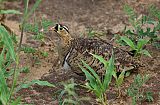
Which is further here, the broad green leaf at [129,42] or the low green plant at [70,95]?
the broad green leaf at [129,42]

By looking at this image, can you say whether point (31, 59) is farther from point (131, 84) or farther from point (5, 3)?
point (5, 3)

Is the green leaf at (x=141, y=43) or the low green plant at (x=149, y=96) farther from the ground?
the green leaf at (x=141, y=43)

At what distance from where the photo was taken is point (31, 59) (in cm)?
597

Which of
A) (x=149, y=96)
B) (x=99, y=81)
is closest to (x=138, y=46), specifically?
(x=149, y=96)

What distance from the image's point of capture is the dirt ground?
17.1 ft

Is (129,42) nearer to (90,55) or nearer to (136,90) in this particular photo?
(90,55)

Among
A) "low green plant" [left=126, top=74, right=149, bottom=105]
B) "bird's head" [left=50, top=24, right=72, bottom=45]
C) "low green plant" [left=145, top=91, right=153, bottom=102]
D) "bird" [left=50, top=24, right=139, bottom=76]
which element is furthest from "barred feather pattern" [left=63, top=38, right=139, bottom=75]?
"low green plant" [left=145, top=91, right=153, bottom=102]

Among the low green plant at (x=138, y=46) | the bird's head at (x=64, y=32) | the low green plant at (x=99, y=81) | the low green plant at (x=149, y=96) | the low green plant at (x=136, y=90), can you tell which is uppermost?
the bird's head at (x=64, y=32)

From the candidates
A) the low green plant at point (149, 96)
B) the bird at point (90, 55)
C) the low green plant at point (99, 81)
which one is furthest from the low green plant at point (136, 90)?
the low green plant at point (99, 81)

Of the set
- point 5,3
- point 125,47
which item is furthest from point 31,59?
point 5,3

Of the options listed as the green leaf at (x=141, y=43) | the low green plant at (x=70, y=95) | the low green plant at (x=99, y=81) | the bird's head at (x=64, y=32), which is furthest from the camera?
the green leaf at (x=141, y=43)

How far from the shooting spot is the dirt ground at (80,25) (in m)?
5.22

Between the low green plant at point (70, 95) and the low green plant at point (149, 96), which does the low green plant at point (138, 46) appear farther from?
the low green plant at point (70, 95)

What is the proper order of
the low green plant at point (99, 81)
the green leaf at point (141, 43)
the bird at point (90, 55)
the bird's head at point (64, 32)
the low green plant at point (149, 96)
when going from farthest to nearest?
the green leaf at point (141, 43)
the bird's head at point (64, 32)
the bird at point (90, 55)
the low green plant at point (149, 96)
the low green plant at point (99, 81)
